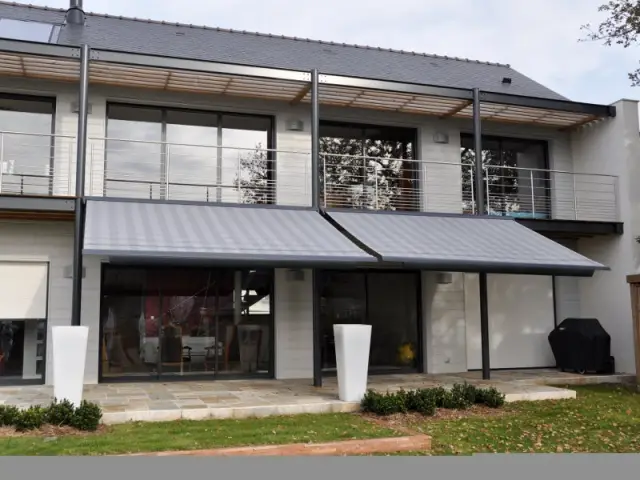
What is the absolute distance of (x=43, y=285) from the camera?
44.0 feet

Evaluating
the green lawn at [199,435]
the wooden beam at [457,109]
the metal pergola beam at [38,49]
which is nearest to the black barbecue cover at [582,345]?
the wooden beam at [457,109]

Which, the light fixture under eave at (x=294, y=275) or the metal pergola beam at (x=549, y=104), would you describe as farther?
the metal pergola beam at (x=549, y=104)

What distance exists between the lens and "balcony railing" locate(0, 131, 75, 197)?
526 inches

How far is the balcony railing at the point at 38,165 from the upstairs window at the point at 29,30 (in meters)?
2.21

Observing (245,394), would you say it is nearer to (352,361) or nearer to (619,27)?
(352,361)

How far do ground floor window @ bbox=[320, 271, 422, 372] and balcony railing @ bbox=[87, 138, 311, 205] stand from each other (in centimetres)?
223

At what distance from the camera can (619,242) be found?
1631 cm

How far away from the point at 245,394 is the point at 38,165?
6552mm

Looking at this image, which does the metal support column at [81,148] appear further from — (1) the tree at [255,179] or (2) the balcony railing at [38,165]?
(1) the tree at [255,179]

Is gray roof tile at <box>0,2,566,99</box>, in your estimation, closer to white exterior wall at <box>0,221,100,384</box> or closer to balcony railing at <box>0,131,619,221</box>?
balcony railing at <box>0,131,619,221</box>

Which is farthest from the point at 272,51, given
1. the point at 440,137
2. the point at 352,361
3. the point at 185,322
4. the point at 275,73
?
the point at 352,361

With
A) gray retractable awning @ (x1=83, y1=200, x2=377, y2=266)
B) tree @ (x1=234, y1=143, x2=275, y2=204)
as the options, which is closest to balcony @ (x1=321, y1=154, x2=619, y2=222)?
tree @ (x1=234, y1=143, x2=275, y2=204)

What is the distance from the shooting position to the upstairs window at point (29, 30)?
46.1 feet

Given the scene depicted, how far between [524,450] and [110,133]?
35.4 feet
